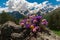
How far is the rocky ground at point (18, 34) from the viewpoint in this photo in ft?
31.0

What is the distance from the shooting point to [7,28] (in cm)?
1011

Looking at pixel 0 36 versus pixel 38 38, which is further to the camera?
pixel 0 36

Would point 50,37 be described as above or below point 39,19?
below

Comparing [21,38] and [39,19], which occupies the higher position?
[39,19]

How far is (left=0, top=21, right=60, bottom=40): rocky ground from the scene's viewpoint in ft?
31.0

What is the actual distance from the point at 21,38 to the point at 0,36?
1.38 metres

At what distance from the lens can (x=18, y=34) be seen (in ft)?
32.0

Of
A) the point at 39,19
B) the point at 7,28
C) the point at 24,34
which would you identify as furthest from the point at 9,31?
the point at 39,19

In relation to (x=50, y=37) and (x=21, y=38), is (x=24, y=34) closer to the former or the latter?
(x=21, y=38)

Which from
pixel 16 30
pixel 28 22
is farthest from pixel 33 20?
pixel 16 30

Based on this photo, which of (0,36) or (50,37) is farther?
(0,36)

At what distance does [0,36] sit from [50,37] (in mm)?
2532

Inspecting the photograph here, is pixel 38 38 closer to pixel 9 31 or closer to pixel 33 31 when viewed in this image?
pixel 33 31

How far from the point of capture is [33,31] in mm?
9508
